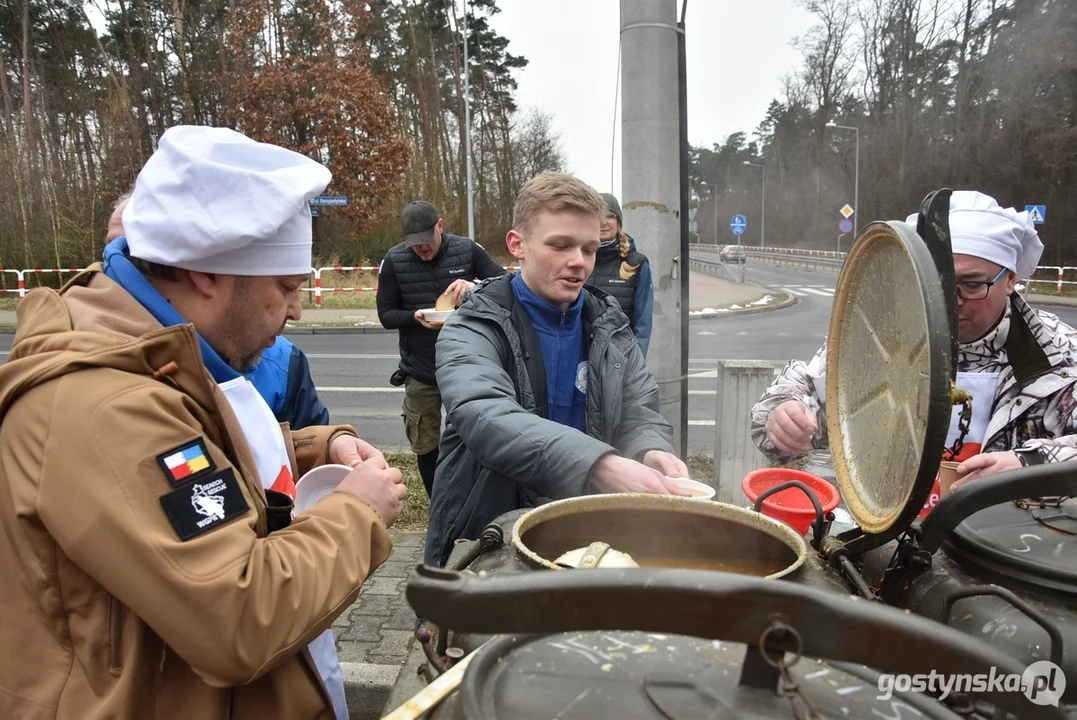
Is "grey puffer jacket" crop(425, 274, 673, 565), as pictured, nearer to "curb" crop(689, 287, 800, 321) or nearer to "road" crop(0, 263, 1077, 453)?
"road" crop(0, 263, 1077, 453)

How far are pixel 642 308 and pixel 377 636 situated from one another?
105 inches

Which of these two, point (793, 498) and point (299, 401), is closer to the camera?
point (793, 498)

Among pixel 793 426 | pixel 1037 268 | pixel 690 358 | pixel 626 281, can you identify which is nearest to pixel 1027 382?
pixel 793 426

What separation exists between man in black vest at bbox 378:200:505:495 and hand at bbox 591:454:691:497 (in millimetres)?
3249

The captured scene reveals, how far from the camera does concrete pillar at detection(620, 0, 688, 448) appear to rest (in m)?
3.63

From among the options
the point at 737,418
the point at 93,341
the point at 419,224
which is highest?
the point at 419,224

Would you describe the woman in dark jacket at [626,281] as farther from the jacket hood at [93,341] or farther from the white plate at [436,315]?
the jacket hood at [93,341]

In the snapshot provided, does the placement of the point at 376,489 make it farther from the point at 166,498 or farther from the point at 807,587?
the point at 807,587

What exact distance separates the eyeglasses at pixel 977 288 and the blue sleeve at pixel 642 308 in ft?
8.62

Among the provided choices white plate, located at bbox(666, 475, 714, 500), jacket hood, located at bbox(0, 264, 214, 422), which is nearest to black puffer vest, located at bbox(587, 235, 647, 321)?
white plate, located at bbox(666, 475, 714, 500)

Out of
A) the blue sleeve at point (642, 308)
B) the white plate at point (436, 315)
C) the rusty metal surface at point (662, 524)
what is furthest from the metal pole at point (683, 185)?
the rusty metal surface at point (662, 524)

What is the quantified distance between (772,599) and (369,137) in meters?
26.4

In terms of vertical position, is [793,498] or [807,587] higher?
[807,587]

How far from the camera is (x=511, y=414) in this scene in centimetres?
181
